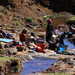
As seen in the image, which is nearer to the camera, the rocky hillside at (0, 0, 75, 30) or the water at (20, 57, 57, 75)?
the water at (20, 57, 57, 75)

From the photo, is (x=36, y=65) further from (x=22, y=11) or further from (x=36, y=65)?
Result: (x=22, y=11)

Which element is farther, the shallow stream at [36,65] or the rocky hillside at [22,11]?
the rocky hillside at [22,11]

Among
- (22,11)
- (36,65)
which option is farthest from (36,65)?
(22,11)

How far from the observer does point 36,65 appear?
8.66m

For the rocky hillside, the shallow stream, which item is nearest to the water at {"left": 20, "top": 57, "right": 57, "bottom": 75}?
the shallow stream

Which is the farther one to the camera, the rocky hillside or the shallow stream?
the rocky hillside

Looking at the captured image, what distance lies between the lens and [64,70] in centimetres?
759

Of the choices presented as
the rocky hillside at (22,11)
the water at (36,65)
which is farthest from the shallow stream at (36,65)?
the rocky hillside at (22,11)

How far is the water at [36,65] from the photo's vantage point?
7.97 meters

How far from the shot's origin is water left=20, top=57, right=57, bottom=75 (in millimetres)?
7969

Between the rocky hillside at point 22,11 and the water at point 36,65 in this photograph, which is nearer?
the water at point 36,65

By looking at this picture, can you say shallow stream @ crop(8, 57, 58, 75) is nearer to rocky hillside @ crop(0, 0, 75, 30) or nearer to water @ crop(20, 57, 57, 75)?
water @ crop(20, 57, 57, 75)

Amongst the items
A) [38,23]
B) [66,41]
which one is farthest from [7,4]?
[66,41]

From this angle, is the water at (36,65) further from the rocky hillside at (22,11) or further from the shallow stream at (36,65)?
the rocky hillside at (22,11)
